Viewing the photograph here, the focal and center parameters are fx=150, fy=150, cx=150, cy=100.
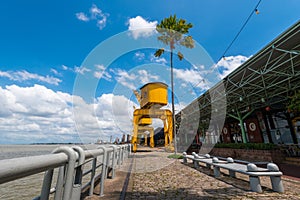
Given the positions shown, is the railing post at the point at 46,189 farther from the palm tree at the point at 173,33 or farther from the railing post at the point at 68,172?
the palm tree at the point at 173,33

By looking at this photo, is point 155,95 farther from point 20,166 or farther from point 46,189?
point 20,166

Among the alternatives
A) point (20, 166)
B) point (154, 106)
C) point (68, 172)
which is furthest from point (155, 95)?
point (20, 166)

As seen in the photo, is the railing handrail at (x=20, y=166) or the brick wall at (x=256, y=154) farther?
the brick wall at (x=256, y=154)

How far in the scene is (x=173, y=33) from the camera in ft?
46.2

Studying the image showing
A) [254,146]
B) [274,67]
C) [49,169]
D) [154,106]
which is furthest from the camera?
[154,106]

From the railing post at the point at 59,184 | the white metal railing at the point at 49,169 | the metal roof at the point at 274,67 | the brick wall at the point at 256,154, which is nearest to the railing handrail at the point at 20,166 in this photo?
the white metal railing at the point at 49,169

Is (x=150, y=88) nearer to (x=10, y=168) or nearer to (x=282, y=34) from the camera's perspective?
(x=282, y=34)

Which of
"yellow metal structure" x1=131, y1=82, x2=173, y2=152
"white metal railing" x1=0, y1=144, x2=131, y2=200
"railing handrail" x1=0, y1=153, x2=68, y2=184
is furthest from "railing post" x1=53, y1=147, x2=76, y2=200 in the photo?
"yellow metal structure" x1=131, y1=82, x2=173, y2=152

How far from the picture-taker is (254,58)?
6902 mm

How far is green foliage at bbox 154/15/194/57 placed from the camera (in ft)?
44.7

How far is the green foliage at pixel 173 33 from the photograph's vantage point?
13.6 meters

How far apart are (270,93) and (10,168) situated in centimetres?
1300

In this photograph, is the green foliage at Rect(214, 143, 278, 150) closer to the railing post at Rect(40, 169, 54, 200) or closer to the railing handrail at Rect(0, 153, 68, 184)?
the railing post at Rect(40, 169, 54, 200)

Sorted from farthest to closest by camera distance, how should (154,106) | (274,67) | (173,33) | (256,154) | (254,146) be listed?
(154,106) < (173,33) < (254,146) < (256,154) < (274,67)
